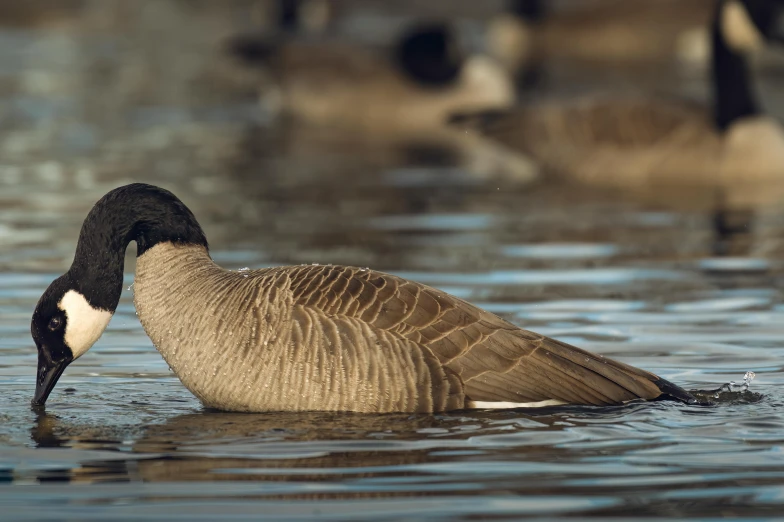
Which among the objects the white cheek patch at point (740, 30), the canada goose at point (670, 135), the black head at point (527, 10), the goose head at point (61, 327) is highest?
the black head at point (527, 10)

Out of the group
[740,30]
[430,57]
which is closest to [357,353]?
[740,30]

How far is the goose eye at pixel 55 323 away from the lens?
8305 millimetres

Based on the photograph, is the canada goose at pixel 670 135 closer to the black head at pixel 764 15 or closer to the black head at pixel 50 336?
the black head at pixel 764 15

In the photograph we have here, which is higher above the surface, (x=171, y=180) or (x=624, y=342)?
(x=171, y=180)

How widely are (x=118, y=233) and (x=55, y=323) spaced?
0.59 meters

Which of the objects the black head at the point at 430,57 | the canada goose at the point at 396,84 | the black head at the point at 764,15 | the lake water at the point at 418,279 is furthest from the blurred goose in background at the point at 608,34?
the black head at the point at 764,15

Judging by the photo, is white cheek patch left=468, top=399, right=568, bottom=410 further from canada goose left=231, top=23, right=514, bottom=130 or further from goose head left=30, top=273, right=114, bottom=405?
canada goose left=231, top=23, right=514, bottom=130

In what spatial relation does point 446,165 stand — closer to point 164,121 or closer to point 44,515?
point 164,121

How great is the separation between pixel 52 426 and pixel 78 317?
589mm

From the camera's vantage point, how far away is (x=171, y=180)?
61.5 ft

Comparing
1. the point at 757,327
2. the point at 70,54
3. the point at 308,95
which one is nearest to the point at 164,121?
the point at 308,95

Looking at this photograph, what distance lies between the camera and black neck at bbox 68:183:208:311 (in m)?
8.34

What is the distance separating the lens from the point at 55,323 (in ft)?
27.3

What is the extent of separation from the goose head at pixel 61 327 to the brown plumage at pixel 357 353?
0.33m
